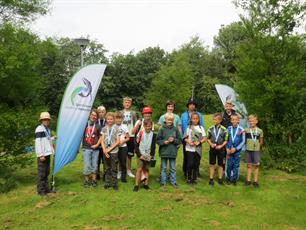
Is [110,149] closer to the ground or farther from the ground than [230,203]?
farther from the ground

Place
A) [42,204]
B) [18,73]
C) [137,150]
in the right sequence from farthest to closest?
[18,73]
[137,150]
[42,204]

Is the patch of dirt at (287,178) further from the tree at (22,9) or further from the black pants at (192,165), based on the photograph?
the tree at (22,9)

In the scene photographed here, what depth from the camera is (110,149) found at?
7613mm

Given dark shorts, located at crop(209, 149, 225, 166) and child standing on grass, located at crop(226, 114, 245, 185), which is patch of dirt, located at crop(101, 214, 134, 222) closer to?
dark shorts, located at crop(209, 149, 225, 166)

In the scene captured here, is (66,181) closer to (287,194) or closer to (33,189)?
(33,189)

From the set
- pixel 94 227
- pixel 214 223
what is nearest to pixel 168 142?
pixel 214 223

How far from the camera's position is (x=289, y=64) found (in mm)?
10016

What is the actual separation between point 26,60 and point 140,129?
3777mm

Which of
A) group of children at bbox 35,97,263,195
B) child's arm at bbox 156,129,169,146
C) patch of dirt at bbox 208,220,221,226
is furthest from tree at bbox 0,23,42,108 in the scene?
patch of dirt at bbox 208,220,221,226

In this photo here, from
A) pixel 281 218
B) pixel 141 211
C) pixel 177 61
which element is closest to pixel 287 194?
pixel 281 218

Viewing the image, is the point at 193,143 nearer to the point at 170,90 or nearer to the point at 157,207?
the point at 157,207

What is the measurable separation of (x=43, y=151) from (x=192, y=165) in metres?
3.39

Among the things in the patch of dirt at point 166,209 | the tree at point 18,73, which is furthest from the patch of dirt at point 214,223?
the tree at point 18,73

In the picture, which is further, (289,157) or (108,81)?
(108,81)
